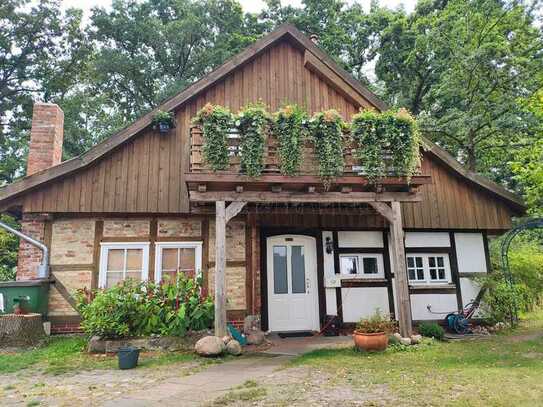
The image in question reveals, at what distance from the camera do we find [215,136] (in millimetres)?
6879

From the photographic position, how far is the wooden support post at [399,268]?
7086 millimetres

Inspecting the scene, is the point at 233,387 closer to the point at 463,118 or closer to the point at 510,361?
the point at 510,361

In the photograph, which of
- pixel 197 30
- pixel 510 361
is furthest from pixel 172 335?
pixel 197 30

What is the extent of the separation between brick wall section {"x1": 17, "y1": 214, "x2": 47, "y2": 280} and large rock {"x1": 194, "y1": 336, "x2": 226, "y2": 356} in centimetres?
396

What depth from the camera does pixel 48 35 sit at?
19.7 meters

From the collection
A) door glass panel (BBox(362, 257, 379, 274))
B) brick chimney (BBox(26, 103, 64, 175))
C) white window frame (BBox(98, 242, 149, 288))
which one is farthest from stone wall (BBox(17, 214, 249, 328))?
door glass panel (BBox(362, 257, 379, 274))

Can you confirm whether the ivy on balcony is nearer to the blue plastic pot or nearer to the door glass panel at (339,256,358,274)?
the door glass panel at (339,256,358,274)

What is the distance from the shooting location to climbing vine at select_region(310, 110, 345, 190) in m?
7.05

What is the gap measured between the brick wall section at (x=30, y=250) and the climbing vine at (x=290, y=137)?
5095mm

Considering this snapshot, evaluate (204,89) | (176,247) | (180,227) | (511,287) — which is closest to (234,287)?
(176,247)

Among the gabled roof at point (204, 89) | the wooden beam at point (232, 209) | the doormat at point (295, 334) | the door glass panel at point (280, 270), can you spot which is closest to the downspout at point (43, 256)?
the gabled roof at point (204, 89)

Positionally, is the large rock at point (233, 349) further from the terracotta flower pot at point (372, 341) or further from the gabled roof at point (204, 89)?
the gabled roof at point (204, 89)

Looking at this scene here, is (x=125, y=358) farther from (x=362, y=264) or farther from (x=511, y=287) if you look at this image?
(x=511, y=287)

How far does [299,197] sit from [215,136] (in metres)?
1.87
